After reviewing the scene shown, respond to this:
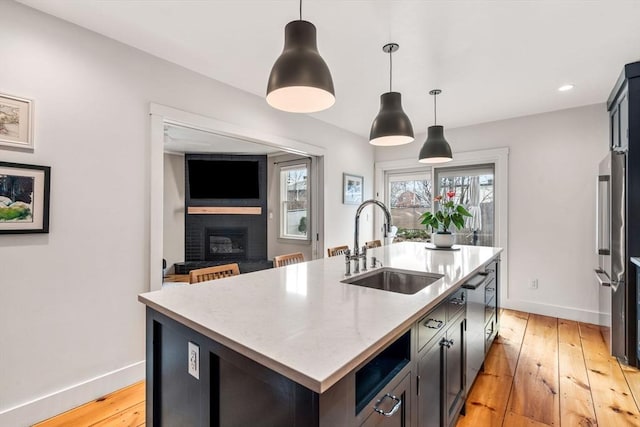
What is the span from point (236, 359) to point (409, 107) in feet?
11.2

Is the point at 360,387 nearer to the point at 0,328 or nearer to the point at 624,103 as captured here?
the point at 0,328

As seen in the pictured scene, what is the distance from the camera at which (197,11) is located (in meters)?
1.84

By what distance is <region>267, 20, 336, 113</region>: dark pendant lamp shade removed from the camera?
1271mm

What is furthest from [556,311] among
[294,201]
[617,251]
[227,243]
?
[227,243]

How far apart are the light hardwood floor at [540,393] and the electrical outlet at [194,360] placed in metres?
1.17

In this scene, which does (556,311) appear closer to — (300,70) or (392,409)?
(392,409)

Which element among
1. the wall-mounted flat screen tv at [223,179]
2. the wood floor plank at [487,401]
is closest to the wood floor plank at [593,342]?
the wood floor plank at [487,401]

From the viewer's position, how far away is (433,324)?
1.33m

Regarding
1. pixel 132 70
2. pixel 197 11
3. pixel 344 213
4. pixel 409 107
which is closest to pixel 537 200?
pixel 409 107

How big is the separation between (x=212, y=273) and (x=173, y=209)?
13.7ft

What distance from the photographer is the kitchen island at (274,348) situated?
30.2 inches

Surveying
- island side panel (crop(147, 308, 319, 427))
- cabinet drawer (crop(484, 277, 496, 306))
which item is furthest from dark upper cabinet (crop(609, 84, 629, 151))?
island side panel (crop(147, 308, 319, 427))

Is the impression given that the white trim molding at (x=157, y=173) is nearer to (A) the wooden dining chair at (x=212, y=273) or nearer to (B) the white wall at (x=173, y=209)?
(A) the wooden dining chair at (x=212, y=273)

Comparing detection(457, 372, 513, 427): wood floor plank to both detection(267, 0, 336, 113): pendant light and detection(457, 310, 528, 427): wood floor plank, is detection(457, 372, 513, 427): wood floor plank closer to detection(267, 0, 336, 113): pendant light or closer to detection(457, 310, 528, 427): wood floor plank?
detection(457, 310, 528, 427): wood floor plank
